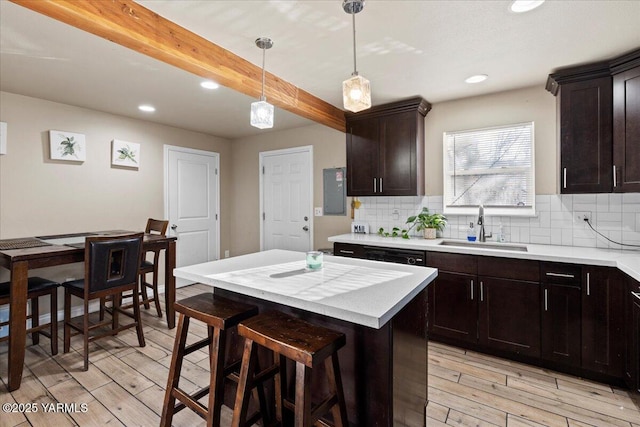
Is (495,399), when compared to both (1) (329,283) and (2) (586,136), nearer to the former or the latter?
(1) (329,283)

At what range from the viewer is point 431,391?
2.15 meters

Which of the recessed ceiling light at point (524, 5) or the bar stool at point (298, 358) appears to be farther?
the recessed ceiling light at point (524, 5)

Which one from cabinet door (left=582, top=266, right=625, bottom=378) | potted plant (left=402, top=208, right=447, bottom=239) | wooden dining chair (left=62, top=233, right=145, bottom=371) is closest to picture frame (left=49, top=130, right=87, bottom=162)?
wooden dining chair (left=62, top=233, right=145, bottom=371)

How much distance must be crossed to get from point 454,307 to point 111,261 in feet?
9.82

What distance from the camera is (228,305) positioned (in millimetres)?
1650

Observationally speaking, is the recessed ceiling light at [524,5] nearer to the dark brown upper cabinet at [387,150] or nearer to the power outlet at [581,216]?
the dark brown upper cabinet at [387,150]

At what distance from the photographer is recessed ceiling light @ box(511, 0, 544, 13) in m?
1.69

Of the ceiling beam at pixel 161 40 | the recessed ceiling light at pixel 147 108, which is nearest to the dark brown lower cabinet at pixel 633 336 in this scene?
the ceiling beam at pixel 161 40

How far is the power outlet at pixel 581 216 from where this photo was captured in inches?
106

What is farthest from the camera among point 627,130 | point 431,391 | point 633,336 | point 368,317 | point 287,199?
point 287,199

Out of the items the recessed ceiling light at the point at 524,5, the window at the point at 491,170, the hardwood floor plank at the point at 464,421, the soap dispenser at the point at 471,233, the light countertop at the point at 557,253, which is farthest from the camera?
the soap dispenser at the point at 471,233

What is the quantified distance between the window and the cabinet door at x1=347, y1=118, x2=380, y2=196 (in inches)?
29.9

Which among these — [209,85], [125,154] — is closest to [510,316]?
[209,85]

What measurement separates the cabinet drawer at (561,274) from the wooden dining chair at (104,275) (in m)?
3.33
